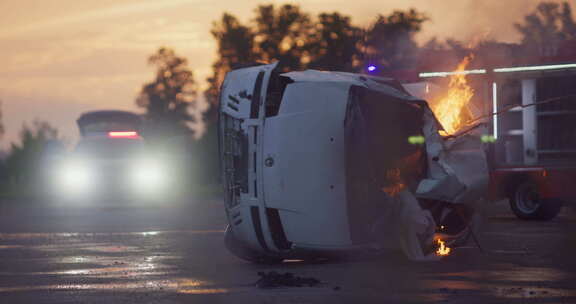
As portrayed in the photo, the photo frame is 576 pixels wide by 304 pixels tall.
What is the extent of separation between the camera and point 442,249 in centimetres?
1362

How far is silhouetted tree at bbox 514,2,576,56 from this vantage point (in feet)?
63.9

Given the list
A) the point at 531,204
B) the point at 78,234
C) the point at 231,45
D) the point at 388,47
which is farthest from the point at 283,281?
the point at 231,45

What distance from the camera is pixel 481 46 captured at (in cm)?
2003

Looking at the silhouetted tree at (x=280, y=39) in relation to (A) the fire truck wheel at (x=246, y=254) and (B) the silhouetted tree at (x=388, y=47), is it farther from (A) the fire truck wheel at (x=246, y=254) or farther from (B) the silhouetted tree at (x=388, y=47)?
(A) the fire truck wheel at (x=246, y=254)

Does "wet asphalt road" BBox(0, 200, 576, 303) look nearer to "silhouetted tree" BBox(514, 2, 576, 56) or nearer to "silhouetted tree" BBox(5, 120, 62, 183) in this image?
"silhouetted tree" BBox(514, 2, 576, 56)

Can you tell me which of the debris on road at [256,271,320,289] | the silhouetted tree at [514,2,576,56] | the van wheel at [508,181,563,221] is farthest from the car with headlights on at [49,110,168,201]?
the debris on road at [256,271,320,289]

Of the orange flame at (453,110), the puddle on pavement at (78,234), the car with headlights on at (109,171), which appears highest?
the orange flame at (453,110)

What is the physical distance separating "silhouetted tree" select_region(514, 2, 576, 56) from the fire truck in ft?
1.97

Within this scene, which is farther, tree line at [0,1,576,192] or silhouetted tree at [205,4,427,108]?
silhouetted tree at [205,4,427,108]

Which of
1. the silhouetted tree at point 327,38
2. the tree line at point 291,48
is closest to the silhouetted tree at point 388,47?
the tree line at point 291,48

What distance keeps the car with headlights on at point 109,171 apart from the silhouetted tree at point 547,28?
15548 millimetres

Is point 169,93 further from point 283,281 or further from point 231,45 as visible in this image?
point 283,281

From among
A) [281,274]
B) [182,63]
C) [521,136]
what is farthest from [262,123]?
[182,63]

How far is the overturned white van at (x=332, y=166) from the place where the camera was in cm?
1161
